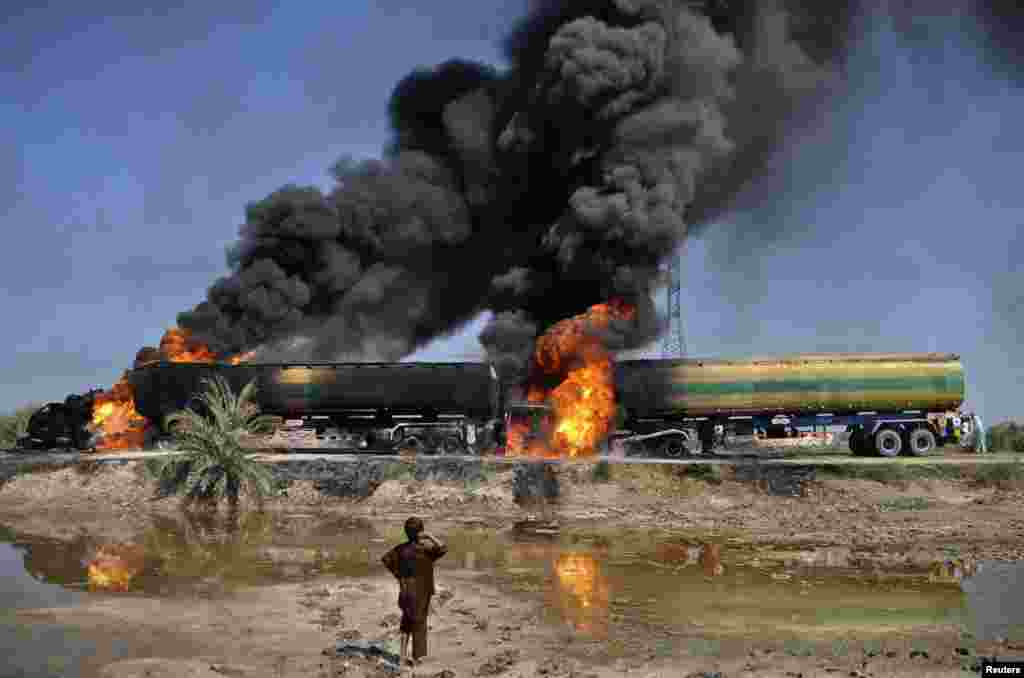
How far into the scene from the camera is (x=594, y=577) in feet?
49.4

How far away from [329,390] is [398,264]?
1158cm

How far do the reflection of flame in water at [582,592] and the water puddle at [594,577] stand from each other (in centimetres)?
3

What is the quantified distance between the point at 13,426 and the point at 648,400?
101 ft

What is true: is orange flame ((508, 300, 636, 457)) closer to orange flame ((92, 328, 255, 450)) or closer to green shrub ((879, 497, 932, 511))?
Result: green shrub ((879, 497, 932, 511))

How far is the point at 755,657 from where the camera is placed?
959 centimetres

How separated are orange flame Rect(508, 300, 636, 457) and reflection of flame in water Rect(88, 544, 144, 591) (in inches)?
600

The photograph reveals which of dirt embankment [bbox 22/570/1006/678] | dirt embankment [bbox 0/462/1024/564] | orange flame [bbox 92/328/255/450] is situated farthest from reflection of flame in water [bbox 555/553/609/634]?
orange flame [bbox 92/328/255/450]

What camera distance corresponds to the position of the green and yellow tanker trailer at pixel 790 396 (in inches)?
1191

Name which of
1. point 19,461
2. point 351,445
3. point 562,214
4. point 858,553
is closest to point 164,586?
point 858,553

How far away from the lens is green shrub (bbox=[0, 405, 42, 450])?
127 feet

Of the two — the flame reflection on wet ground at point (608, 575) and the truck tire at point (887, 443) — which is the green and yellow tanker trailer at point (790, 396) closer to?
the truck tire at point (887, 443)

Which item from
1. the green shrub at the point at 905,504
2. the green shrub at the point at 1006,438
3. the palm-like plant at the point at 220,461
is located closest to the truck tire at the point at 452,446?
the palm-like plant at the point at 220,461

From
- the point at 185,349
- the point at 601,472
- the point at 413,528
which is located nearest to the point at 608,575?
the point at 413,528

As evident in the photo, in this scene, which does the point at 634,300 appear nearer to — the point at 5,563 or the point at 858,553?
the point at 858,553
